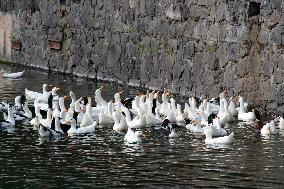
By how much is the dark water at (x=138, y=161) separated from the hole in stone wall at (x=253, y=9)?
3.10 meters

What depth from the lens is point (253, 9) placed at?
828 inches

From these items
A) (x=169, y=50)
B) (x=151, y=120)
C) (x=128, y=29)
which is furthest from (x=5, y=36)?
(x=151, y=120)

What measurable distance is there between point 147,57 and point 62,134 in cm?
734

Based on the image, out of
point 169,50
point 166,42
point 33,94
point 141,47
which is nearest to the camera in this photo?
point 33,94

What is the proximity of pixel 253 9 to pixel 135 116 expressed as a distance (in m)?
3.09

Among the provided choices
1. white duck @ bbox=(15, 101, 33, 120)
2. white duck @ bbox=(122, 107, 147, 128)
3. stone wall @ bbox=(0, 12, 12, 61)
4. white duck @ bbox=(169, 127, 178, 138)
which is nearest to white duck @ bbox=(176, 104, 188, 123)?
white duck @ bbox=(122, 107, 147, 128)

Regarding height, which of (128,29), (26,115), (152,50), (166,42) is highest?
(128,29)

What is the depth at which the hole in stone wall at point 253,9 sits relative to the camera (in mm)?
20984

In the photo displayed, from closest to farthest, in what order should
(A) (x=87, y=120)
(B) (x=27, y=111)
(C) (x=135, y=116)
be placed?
1. (A) (x=87, y=120)
2. (C) (x=135, y=116)
3. (B) (x=27, y=111)

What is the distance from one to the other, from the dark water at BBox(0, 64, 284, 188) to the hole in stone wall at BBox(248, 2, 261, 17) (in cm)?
310

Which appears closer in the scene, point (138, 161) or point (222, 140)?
point (138, 161)

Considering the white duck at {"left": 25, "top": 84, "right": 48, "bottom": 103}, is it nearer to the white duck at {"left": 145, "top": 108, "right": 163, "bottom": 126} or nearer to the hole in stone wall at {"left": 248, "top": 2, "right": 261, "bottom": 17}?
the white duck at {"left": 145, "top": 108, "right": 163, "bottom": 126}

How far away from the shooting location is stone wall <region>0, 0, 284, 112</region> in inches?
815

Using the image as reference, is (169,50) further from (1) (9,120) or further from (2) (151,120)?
(1) (9,120)
